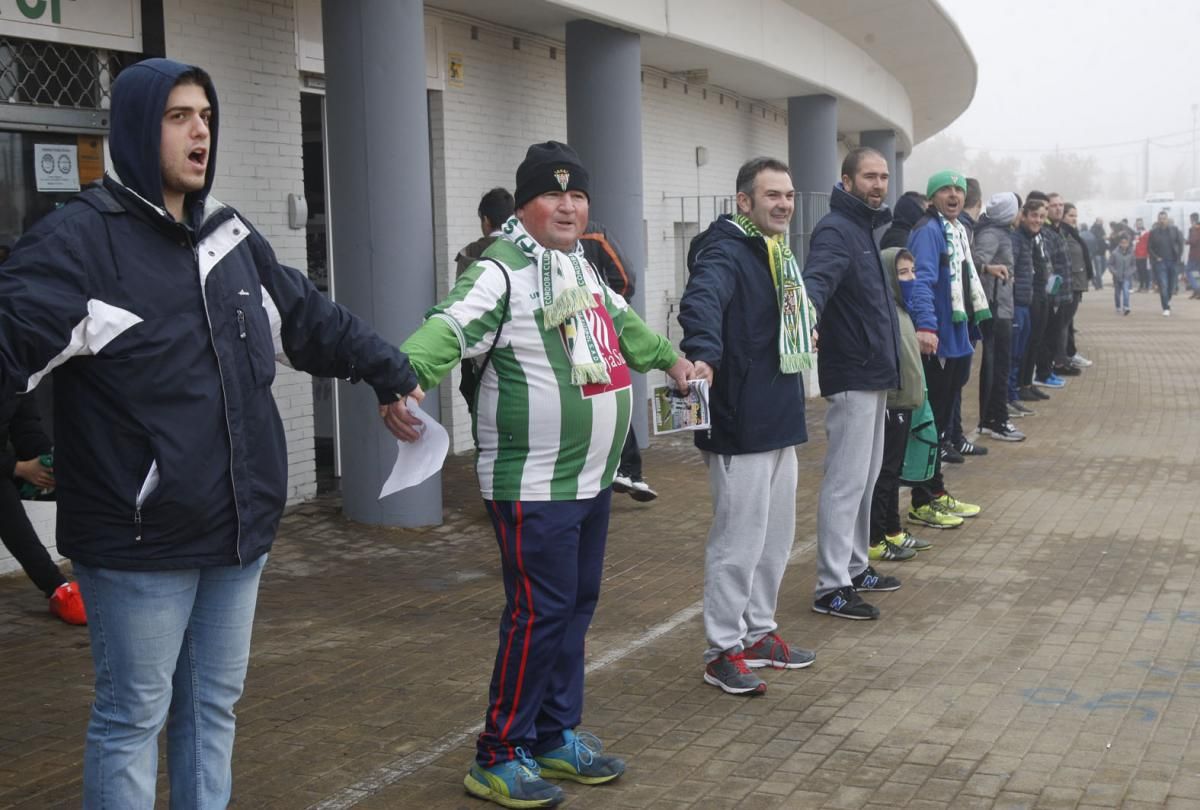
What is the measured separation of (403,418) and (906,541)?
491 centimetres

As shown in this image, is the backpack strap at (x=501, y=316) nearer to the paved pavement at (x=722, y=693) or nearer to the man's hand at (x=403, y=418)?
the man's hand at (x=403, y=418)

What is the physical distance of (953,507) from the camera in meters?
9.34

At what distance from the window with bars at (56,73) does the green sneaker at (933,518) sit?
5.46m

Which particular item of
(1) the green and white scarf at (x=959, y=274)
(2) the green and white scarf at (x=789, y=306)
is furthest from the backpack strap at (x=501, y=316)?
(1) the green and white scarf at (x=959, y=274)

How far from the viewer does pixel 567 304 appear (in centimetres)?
439

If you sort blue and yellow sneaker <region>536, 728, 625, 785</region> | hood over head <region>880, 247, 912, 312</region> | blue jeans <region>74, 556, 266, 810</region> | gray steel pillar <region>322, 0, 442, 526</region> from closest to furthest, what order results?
blue jeans <region>74, 556, 266, 810</region>
blue and yellow sneaker <region>536, 728, 625, 785</region>
hood over head <region>880, 247, 912, 312</region>
gray steel pillar <region>322, 0, 442, 526</region>

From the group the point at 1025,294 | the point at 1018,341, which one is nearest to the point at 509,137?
the point at 1025,294

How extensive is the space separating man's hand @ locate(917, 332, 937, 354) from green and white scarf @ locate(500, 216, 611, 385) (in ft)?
12.5

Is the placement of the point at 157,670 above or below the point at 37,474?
below

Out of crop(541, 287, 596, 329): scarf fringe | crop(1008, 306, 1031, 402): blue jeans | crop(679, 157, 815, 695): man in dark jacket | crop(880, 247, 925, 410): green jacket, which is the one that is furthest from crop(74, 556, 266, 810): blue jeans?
crop(1008, 306, 1031, 402): blue jeans

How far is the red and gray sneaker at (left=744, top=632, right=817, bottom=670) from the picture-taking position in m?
5.93

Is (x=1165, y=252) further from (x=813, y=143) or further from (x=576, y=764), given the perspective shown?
(x=576, y=764)

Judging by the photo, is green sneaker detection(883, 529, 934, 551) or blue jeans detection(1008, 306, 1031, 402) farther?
blue jeans detection(1008, 306, 1031, 402)

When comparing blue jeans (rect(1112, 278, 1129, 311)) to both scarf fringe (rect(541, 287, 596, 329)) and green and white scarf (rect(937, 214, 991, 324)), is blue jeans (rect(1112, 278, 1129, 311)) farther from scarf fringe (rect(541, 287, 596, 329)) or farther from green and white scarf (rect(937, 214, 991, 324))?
scarf fringe (rect(541, 287, 596, 329))
